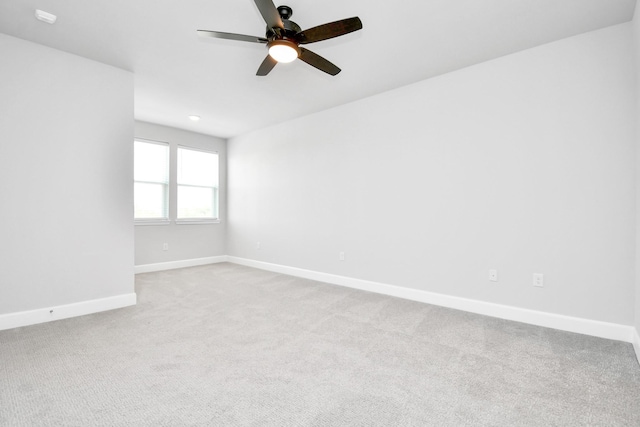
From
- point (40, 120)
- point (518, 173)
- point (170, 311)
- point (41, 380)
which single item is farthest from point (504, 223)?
point (40, 120)

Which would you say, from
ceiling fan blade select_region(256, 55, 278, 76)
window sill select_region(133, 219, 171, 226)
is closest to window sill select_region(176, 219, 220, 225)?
window sill select_region(133, 219, 171, 226)

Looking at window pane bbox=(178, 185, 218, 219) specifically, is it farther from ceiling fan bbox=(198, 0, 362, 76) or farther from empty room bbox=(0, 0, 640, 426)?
ceiling fan bbox=(198, 0, 362, 76)

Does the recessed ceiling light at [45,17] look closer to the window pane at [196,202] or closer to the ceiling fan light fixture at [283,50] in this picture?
the ceiling fan light fixture at [283,50]

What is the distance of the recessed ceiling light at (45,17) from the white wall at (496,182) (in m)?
3.10

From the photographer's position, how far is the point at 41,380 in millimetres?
1849

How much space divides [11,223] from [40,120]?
990mm

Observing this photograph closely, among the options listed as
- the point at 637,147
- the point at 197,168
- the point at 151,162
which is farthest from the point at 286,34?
the point at 197,168

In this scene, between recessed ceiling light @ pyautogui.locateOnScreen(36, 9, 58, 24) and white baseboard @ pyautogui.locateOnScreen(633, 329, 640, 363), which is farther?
recessed ceiling light @ pyautogui.locateOnScreen(36, 9, 58, 24)

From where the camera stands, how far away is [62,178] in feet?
9.70

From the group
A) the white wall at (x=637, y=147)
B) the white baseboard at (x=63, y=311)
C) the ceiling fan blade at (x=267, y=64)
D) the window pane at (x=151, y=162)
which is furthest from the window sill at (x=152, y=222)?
the white wall at (x=637, y=147)

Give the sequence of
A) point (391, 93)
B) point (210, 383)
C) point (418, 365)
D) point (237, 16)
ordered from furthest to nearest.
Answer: point (391, 93) < point (237, 16) < point (418, 365) < point (210, 383)

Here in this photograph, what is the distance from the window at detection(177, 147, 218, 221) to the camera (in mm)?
5652

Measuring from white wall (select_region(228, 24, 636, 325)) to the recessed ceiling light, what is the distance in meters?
3.10

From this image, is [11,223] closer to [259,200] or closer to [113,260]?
[113,260]
